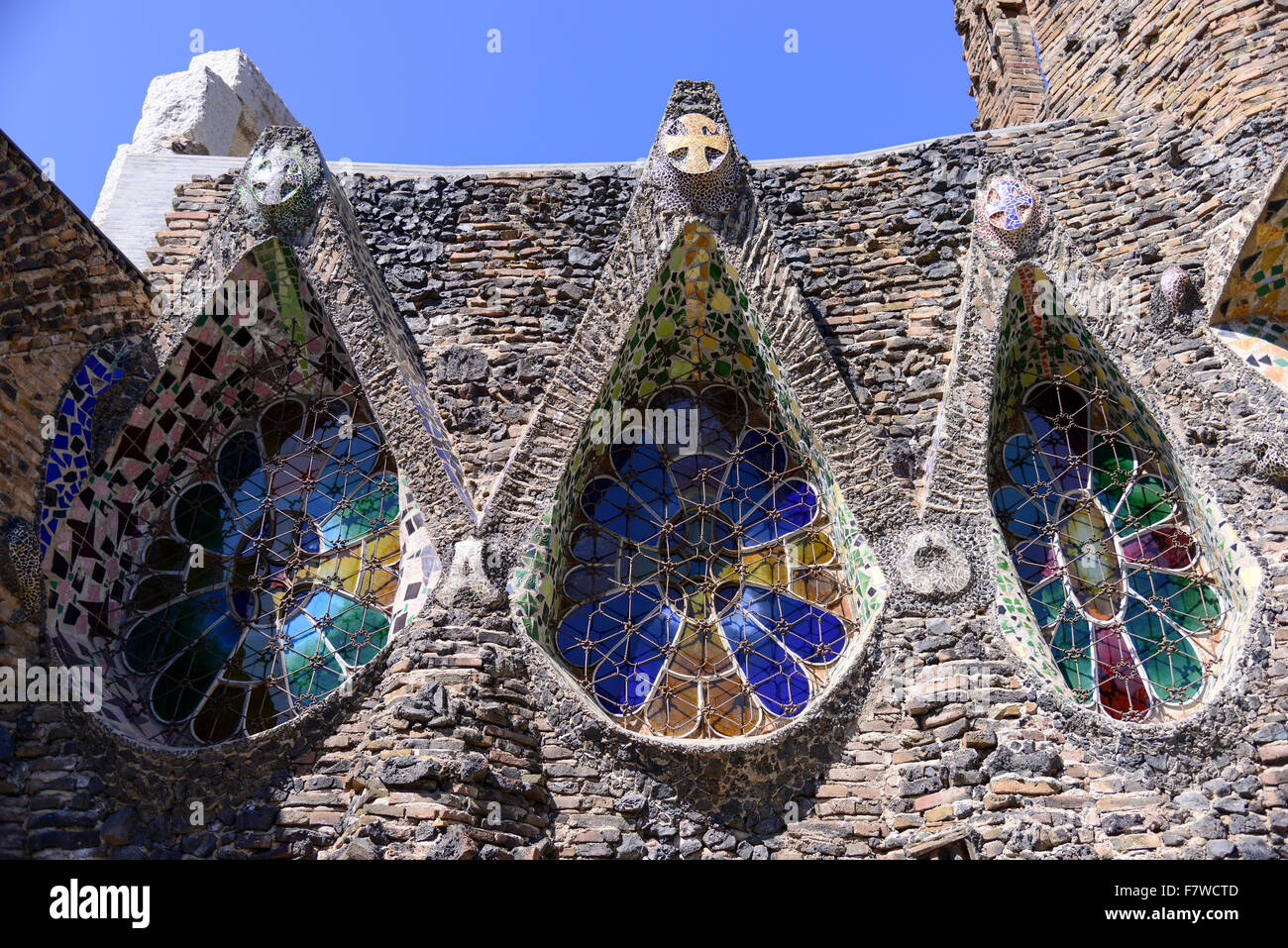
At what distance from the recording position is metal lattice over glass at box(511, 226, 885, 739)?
6.20 meters

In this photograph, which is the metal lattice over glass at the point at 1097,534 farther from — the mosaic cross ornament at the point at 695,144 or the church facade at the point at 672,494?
the mosaic cross ornament at the point at 695,144

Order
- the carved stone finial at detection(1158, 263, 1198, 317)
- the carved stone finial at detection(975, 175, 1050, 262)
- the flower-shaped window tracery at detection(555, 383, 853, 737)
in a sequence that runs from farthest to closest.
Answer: the carved stone finial at detection(975, 175, 1050, 262)
the carved stone finial at detection(1158, 263, 1198, 317)
the flower-shaped window tracery at detection(555, 383, 853, 737)

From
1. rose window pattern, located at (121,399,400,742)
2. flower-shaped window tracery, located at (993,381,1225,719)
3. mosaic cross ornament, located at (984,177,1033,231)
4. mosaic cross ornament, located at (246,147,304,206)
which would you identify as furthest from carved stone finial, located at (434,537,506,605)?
mosaic cross ornament, located at (984,177,1033,231)

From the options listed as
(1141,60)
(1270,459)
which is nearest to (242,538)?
(1270,459)

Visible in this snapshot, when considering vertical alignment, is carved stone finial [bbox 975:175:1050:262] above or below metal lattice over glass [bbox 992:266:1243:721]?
above

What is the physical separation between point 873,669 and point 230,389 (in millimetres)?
3825

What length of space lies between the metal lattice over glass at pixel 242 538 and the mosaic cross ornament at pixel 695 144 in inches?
83.8

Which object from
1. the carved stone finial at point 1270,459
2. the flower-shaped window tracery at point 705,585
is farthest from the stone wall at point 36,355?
the carved stone finial at point 1270,459

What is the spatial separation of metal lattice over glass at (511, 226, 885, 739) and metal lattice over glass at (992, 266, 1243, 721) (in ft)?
3.12

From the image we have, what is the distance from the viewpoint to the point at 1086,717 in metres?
5.53

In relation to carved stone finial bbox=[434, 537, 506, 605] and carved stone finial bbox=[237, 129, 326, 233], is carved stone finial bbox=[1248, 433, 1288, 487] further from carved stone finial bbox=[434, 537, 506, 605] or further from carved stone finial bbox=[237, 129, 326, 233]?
carved stone finial bbox=[237, 129, 326, 233]

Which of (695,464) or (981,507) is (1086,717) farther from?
(695,464)

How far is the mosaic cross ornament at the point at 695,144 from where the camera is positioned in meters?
7.02

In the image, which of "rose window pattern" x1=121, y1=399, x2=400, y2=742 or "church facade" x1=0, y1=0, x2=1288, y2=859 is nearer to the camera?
"church facade" x1=0, y1=0, x2=1288, y2=859
